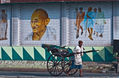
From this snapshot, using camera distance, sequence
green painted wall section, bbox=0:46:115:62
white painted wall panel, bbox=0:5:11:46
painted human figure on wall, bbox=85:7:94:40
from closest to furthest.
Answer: green painted wall section, bbox=0:46:115:62 → painted human figure on wall, bbox=85:7:94:40 → white painted wall panel, bbox=0:5:11:46

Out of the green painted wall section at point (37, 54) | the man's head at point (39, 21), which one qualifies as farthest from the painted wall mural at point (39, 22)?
the green painted wall section at point (37, 54)

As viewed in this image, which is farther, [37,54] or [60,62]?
[37,54]

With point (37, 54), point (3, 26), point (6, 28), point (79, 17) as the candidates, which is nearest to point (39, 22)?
point (6, 28)

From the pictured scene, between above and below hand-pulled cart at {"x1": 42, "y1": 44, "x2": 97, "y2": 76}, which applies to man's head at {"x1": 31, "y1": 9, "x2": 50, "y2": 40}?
above

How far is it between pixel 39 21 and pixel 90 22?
3.85 meters

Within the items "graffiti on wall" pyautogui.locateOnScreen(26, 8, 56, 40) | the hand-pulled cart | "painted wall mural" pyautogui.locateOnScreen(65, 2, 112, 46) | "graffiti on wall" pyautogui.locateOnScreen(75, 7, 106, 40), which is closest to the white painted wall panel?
"graffiti on wall" pyautogui.locateOnScreen(26, 8, 56, 40)

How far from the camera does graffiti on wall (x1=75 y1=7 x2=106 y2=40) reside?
27.3 meters

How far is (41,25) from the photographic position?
28.3 meters

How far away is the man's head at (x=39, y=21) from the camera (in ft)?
92.5

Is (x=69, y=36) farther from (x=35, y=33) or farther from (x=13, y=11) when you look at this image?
(x=13, y=11)

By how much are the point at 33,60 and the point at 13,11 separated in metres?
5.50

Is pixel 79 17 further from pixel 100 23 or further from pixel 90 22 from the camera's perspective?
pixel 100 23

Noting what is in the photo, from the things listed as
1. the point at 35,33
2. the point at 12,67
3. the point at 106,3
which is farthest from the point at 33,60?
the point at 106,3

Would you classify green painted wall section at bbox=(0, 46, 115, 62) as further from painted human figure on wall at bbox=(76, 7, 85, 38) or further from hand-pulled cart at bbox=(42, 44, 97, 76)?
hand-pulled cart at bbox=(42, 44, 97, 76)
